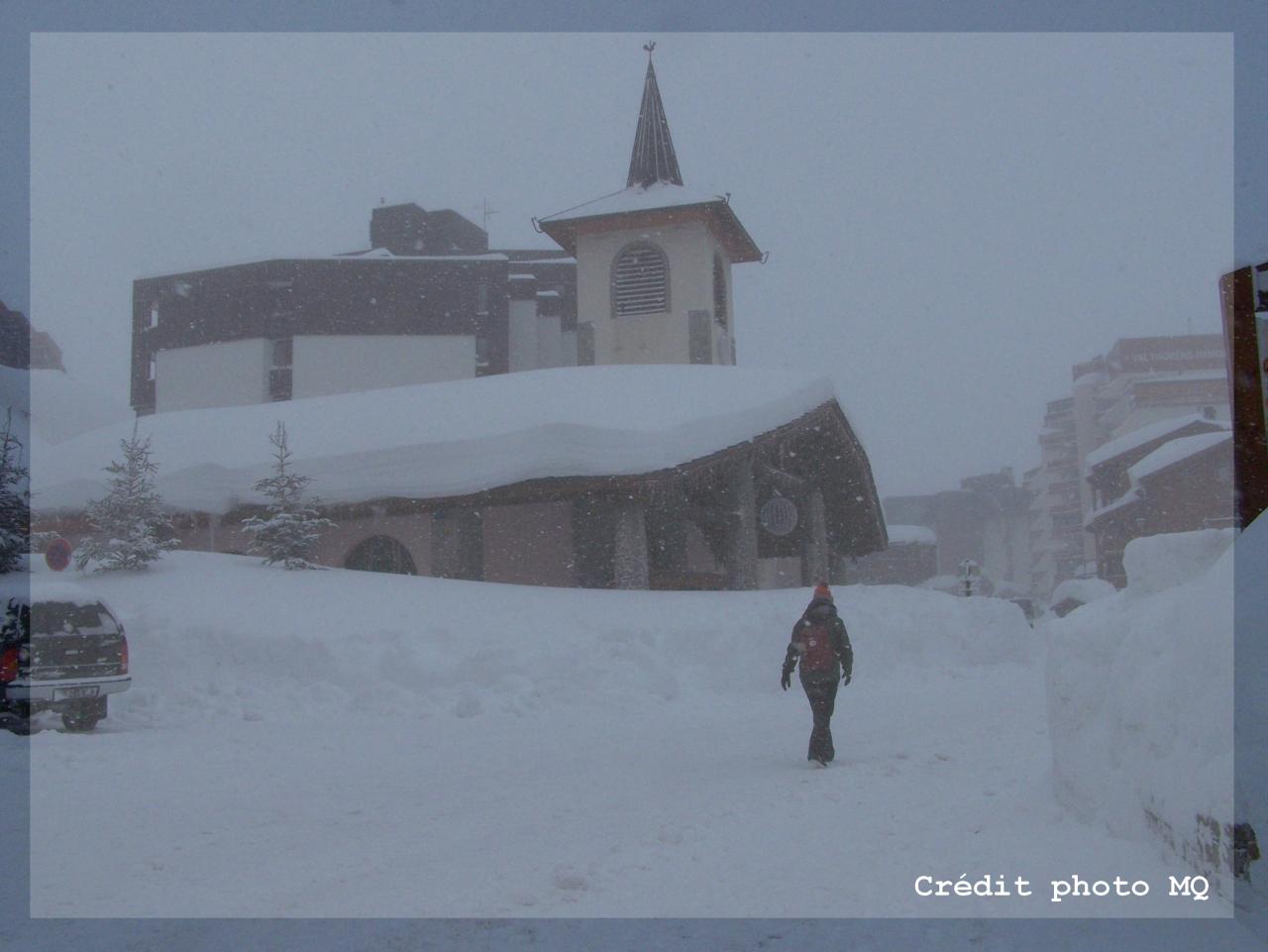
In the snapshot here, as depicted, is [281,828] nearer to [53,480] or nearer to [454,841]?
[454,841]

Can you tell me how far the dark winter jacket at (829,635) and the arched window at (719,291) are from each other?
73.6 feet

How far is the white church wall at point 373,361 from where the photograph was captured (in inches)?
1654

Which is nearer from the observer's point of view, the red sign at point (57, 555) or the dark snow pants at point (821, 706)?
the dark snow pants at point (821, 706)

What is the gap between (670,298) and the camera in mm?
31172

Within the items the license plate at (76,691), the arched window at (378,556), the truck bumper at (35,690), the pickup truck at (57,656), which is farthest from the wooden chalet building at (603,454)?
the truck bumper at (35,690)

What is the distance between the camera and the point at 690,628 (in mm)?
15992

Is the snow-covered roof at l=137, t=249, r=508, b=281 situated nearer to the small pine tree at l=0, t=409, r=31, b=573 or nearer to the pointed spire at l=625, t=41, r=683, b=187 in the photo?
the pointed spire at l=625, t=41, r=683, b=187

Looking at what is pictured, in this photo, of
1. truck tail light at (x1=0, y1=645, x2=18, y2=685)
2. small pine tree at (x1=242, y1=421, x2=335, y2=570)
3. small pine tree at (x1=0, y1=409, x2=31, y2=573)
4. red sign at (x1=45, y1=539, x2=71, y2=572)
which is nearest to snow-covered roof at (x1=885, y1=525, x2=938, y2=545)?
small pine tree at (x1=242, y1=421, x2=335, y2=570)

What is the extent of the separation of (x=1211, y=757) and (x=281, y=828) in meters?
5.08

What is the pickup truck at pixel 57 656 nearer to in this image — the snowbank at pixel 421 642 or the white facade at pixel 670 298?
the snowbank at pixel 421 642

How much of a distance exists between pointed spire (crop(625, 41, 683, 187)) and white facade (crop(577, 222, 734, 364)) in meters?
3.32

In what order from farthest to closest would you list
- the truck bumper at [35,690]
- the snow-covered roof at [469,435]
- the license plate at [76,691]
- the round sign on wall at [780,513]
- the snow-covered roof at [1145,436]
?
1. the snow-covered roof at [1145,436]
2. the round sign on wall at [780,513]
3. the snow-covered roof at [469,435]
4. the license plate at [76,691]
5. the truck bumper at [35,690]

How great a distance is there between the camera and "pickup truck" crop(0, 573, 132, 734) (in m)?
11.1
